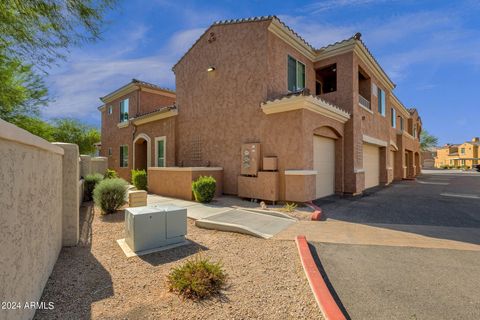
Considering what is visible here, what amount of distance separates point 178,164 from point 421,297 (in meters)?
12.5

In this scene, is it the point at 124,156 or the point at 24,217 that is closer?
the point at 24,217

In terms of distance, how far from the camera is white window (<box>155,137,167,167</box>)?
49.1ft

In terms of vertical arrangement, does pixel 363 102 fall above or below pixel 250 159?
above

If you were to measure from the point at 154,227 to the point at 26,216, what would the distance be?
8.01 ft

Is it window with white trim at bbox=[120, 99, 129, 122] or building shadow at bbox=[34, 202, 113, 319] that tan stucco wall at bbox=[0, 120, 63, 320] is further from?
window with white trim at bbox=[120, 99, 129, 122]

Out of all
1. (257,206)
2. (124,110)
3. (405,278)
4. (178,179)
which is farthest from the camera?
(124,110)

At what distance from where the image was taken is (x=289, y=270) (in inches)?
157

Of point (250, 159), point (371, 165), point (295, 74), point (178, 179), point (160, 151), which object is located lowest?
point (178, 179)

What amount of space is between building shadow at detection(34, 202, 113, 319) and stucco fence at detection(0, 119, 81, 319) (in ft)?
0.53

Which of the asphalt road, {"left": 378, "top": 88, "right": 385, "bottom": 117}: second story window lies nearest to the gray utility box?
the asphalt road

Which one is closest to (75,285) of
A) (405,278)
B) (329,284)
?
(329,284)

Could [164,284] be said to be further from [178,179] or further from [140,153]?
[140,153]

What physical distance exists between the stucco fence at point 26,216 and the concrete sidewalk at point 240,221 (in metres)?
3.51

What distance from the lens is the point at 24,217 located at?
2.70m
